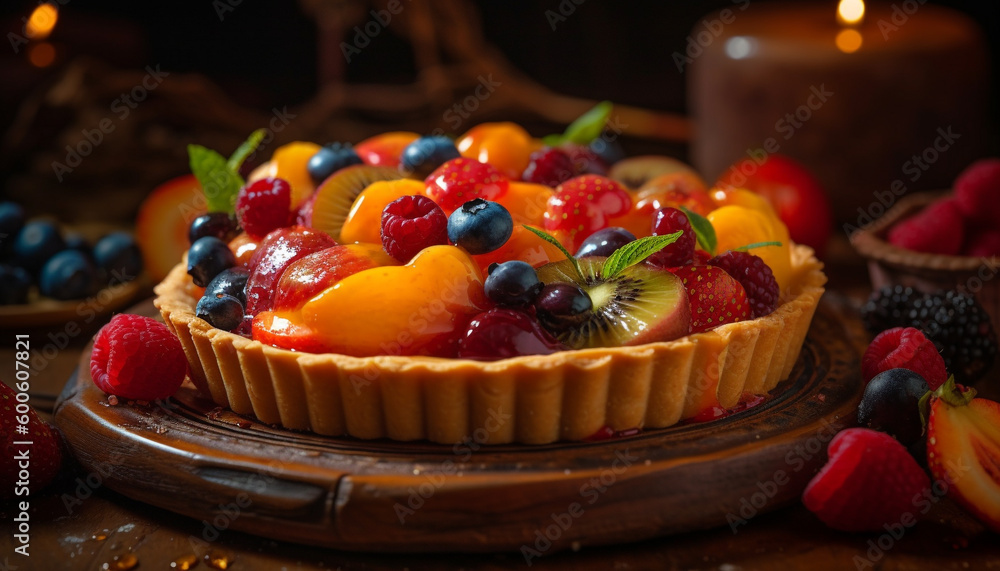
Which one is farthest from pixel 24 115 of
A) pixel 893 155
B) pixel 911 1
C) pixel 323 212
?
pixel 911 1

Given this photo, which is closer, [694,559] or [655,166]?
[694,559]

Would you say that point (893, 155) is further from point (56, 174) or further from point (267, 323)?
point (56, 174)
